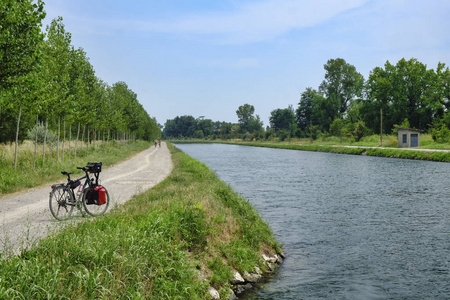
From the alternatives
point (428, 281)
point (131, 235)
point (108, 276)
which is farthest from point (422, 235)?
point (108, 276)

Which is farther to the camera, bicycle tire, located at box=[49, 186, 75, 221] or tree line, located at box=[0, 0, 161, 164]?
tree line, located at box=[0, 0, 161, 164]

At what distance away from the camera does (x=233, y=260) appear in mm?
9133

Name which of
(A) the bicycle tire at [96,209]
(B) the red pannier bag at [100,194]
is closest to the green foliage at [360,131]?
(A) the bicycle tire at [96,209]

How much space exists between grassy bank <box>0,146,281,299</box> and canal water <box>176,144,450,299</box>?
3.81 feet

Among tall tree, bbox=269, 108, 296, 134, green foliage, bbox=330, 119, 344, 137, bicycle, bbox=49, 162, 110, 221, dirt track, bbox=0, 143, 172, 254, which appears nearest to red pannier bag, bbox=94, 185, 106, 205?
bicycle, bbox=49, 162, 110, 221

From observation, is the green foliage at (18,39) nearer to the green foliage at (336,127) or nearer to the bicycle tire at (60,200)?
the bicycle tire at (60,200)

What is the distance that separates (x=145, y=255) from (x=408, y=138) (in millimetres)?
59015

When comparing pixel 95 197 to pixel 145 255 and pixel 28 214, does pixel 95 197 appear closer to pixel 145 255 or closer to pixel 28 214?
pixel 28 214

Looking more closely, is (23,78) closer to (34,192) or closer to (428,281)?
(34,192)

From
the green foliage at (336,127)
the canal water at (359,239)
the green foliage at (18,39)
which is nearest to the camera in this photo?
the canal water at (359,239)

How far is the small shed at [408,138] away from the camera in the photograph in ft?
189

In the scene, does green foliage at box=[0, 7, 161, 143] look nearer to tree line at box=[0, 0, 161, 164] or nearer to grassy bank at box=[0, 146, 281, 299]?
tree line at box=[0, 0, 161, 164]

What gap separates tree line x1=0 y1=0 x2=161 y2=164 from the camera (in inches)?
484

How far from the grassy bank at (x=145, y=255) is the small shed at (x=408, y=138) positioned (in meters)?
53.3
